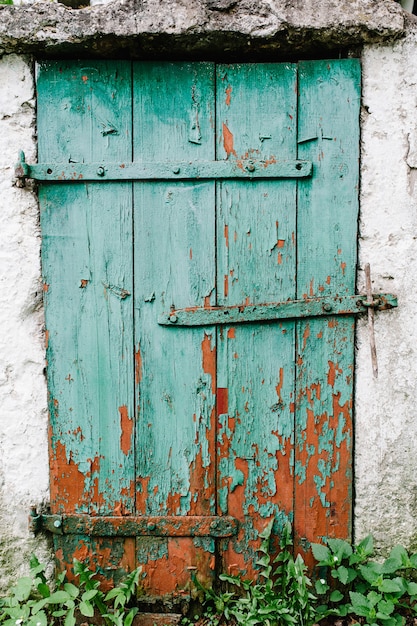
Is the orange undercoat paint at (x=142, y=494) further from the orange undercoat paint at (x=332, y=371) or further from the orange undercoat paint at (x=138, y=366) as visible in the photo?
the orange undercoat paint at (x=332, y=371)

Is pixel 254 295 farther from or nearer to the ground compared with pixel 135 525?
farther from the ground

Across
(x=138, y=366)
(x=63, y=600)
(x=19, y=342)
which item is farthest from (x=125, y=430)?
(x=63, y=600)

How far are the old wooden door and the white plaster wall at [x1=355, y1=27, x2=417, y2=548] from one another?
0.05 metres

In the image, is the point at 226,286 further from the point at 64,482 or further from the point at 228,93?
the point at 64,482

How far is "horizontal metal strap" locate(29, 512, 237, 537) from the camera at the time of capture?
189cm

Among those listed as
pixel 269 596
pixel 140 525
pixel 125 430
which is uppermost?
pixel 125 430

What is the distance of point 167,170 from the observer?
1.78 metres

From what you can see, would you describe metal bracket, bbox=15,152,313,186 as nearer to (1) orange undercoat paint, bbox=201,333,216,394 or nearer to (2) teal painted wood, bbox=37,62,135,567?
(2) teal painted wood, bbox=37,62,135,567

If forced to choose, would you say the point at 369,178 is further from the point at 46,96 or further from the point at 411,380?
the point at 46,96

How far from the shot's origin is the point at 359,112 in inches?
70.7

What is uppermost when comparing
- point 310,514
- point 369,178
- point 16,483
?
point 369,178

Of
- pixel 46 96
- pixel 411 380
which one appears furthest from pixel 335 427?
pixel 46 96

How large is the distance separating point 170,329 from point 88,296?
294mm

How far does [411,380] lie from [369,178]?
688 millimetres
